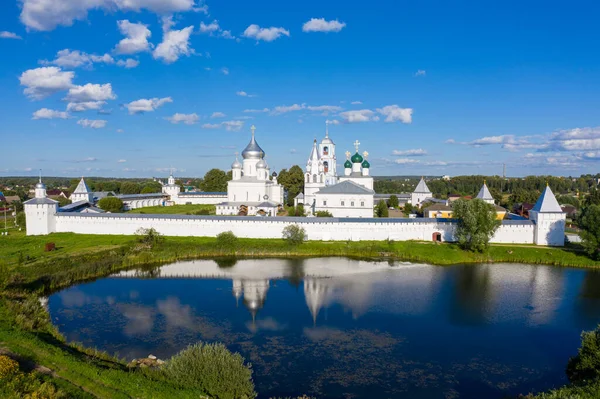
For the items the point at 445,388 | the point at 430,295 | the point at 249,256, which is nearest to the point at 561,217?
the point at 430,295

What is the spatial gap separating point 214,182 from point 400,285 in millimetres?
36258

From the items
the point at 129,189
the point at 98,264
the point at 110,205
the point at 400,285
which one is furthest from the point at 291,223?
the point at 129,189

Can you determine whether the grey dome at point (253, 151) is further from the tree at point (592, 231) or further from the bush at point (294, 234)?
the tree at point (592, 231)

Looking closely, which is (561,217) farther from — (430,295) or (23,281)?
(23,281)

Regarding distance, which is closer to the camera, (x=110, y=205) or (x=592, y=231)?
(x=592, y=231)

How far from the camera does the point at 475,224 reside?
2048 centimetres

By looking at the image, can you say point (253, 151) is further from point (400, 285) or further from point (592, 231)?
point (592, 231)

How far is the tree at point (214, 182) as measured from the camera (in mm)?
49188

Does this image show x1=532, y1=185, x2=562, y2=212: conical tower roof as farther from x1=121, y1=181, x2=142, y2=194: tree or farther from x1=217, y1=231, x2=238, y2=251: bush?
x1=121, y1=181, x2=142, y2=194: tree

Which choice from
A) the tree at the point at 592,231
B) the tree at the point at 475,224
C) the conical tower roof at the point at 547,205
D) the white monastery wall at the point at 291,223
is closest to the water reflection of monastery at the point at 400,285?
the tree at the point at 475,224

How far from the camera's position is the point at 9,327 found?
9.56 m

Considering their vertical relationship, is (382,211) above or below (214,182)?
below

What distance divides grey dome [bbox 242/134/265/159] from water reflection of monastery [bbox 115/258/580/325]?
15.0m

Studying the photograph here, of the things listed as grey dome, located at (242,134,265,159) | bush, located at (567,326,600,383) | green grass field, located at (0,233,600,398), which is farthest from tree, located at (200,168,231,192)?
bush, located at (567,326,600,383)
